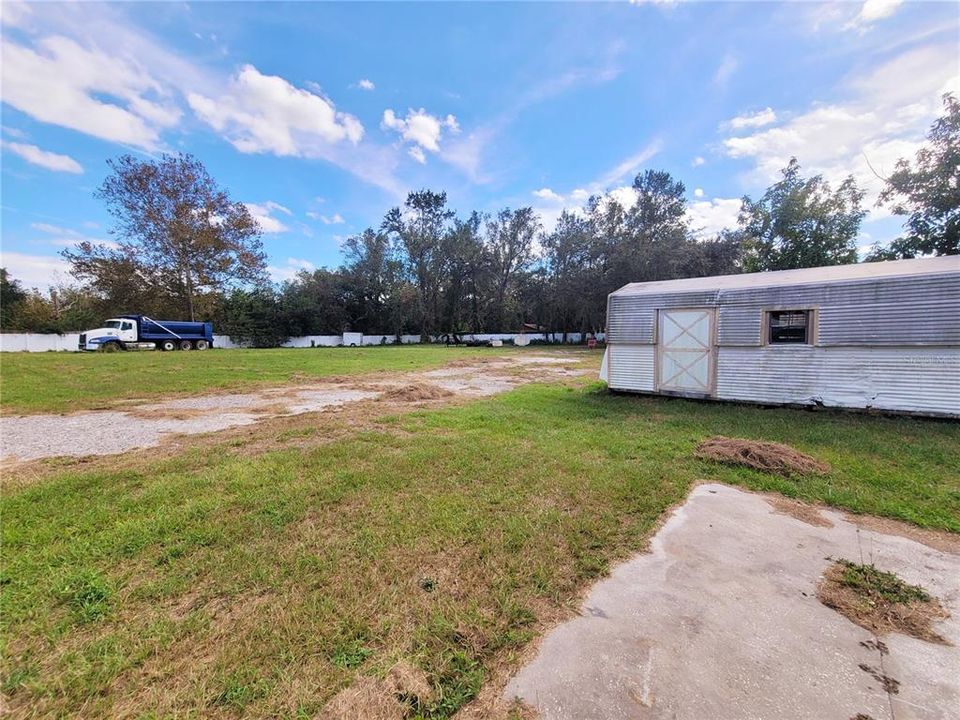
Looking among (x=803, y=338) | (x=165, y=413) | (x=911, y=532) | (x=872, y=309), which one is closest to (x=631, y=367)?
(x=803, y=338)

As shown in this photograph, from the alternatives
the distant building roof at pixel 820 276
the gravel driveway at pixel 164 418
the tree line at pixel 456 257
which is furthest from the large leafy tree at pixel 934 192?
the gravel driveway at pixel 164 418

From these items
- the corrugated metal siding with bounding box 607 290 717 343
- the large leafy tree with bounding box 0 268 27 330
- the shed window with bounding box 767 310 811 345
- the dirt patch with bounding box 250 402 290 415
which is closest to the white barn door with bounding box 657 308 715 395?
the corrugated metal siding with bounding box 607 290 717 343

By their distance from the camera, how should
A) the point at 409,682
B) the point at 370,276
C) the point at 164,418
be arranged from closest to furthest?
the point at 409,682
the point at 164,418
the point at 370,276

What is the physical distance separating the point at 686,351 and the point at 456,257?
124ft

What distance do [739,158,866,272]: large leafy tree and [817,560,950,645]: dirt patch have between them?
2725cm

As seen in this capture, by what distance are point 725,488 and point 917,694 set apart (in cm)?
265

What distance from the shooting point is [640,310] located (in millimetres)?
9727

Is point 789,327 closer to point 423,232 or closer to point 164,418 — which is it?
point 164,418

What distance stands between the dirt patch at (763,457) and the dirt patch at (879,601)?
2100mm

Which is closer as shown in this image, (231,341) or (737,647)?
(737,647)

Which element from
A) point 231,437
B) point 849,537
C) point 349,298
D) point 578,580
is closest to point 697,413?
→ point 849,537

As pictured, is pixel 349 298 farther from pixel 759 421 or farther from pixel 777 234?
pixel 759 421

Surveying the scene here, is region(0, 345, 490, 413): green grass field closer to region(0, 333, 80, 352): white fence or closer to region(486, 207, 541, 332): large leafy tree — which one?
region(0, 333, 80, 352): white fence

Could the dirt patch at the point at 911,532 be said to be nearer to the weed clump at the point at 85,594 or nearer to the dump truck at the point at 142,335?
the weed clump at the point at 85,594
